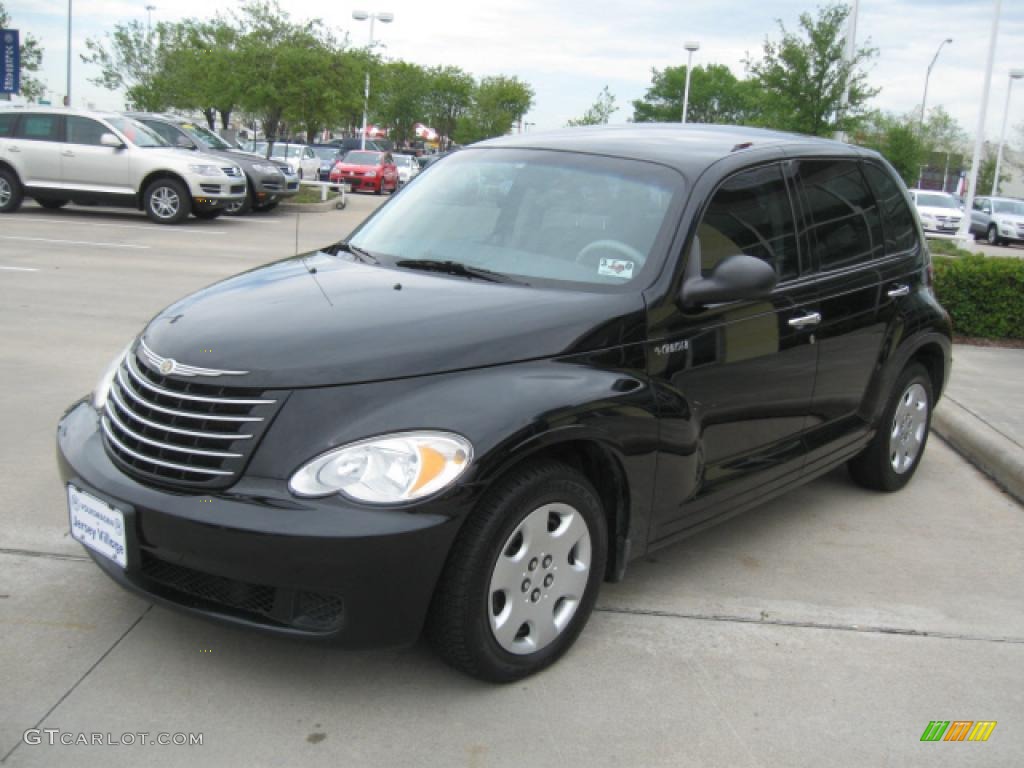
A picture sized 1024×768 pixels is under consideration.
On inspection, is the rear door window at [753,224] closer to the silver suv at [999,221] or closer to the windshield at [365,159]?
the windshield at [365,159]

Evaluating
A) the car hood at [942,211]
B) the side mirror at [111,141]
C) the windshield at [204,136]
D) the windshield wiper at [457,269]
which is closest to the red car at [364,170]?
the windshield at [204,136]

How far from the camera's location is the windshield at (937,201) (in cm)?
3197

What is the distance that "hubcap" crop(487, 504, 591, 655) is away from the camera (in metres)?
3.14

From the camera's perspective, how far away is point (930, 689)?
3473 mm

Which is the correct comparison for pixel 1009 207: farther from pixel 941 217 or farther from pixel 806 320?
pixel 806 320

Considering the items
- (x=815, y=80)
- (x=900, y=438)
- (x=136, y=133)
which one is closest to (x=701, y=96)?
(x=815, y=80)

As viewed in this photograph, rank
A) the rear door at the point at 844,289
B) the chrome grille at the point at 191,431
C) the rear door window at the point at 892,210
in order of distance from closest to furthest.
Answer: the chrome grille at the point at 191,431, the rear door at the point at 844,289, the rear door window at the point at 892,210

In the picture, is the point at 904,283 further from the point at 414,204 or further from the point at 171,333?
the point at 171,333

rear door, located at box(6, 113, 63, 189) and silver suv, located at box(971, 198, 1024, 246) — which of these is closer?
rear door, located at box(6, 113, 63, 189)

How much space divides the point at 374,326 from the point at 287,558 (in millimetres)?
817

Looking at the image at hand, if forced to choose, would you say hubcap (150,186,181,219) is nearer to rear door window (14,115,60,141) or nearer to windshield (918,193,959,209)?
rear door window (14,115,60,141)

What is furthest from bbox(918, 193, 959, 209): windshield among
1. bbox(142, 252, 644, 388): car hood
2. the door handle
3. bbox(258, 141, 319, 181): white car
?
bbox(142, 252, 644, 388): car hood

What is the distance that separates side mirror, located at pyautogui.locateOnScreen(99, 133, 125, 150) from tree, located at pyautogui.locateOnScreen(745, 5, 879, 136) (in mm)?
13842

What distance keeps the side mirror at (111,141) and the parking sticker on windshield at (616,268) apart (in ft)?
51.7
